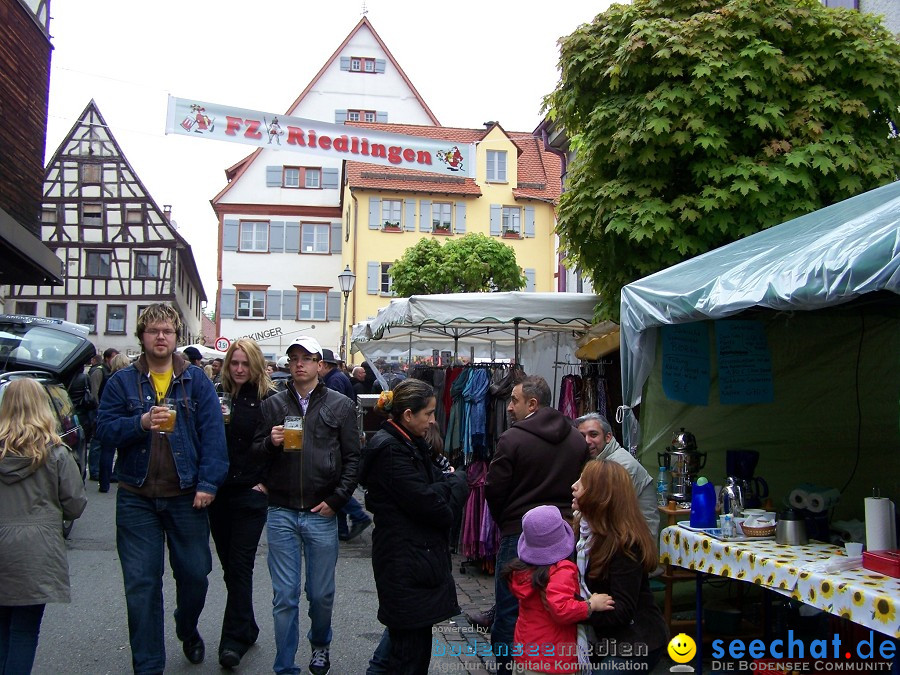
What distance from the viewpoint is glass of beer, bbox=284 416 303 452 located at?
182 inches

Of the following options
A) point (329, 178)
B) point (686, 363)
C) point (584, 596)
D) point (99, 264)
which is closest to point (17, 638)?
point (584, 596)

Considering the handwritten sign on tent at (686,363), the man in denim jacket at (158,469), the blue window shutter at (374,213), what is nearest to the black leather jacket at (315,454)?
the man in denim jacket at (158,469)

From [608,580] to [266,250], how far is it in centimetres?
4080

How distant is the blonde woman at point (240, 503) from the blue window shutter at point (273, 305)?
37.8m

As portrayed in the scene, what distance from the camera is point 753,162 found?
326 inches

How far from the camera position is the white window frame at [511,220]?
40750 mm

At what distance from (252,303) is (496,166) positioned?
1377 cm

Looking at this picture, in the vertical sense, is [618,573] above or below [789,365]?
below

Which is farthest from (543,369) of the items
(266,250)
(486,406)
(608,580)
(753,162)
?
(266,250)

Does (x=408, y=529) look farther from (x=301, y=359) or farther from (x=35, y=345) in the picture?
(x=35, y=345)

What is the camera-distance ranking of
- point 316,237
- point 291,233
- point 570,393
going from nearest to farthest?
1. point 570,393
2. point 291,233
3. point 316,237

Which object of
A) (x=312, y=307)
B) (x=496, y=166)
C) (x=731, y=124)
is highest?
(x=496, y=166)

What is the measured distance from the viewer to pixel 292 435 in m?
4.64

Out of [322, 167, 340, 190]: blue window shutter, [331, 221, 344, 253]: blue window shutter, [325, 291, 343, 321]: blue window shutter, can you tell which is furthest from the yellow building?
[322, 167, 340, 190]: blue window shutter
